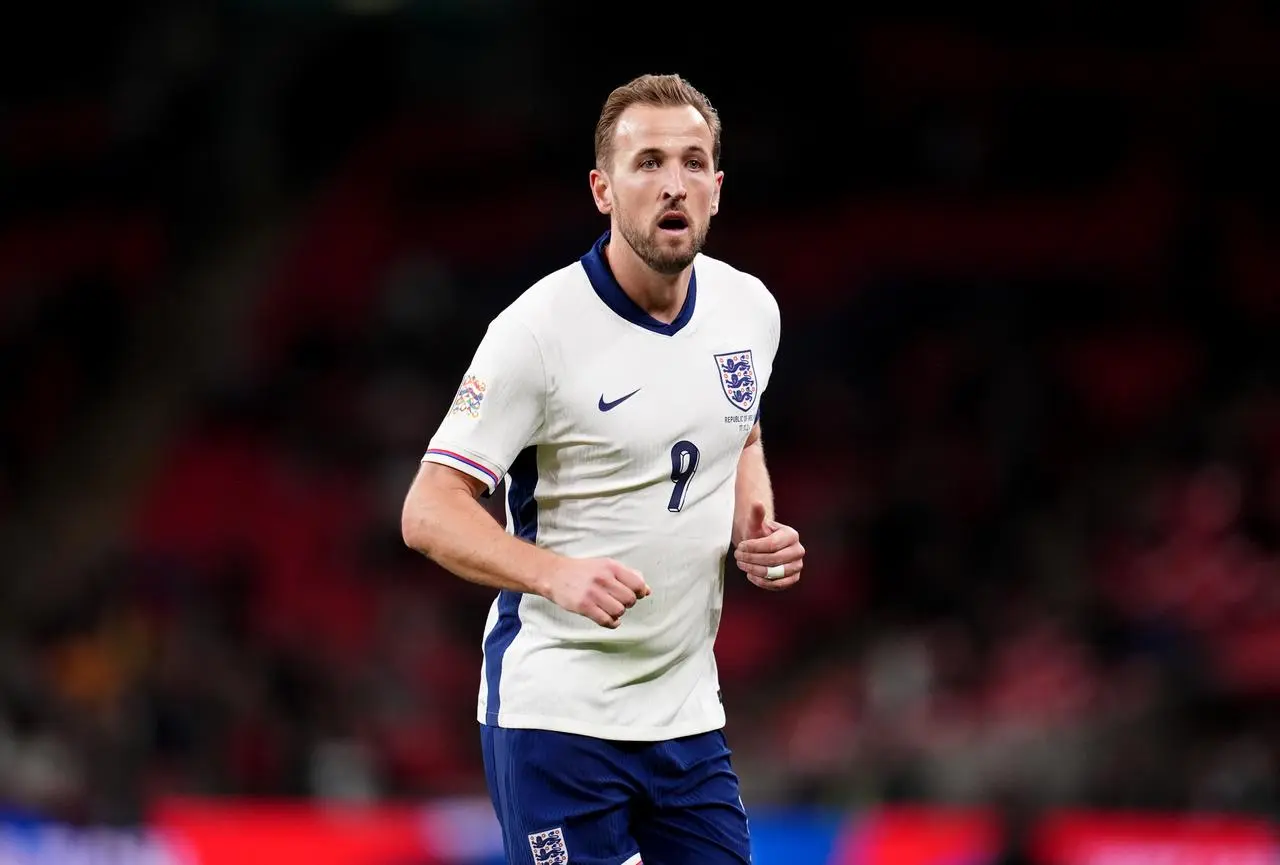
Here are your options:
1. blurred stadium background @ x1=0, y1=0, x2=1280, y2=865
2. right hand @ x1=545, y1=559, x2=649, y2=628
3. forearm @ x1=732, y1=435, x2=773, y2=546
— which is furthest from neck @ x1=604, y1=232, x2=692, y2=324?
blurred stadium background @ x1=0, y1=0, x2=1280, y2=865

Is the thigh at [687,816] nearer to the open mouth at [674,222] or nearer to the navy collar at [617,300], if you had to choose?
the navy collar at [617,300]

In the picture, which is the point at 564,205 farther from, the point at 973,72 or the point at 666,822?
the point at 666,822

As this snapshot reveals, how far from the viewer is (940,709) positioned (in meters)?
11.4

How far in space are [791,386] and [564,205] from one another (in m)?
3.21

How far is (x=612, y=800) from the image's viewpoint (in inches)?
150

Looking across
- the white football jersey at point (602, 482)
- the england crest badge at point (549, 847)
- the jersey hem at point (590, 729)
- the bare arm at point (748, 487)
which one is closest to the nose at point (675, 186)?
the white football jersey at point (602, 482)

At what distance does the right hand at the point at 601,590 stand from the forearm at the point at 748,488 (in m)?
0.69

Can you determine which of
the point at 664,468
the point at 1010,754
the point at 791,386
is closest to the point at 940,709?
the point at 1010,754

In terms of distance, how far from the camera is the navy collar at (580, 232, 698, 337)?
3.92m

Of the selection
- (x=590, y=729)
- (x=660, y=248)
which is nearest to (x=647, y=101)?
(x=660, y=248)

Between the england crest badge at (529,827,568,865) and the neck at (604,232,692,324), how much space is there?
112 cm

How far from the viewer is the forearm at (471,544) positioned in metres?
3.55

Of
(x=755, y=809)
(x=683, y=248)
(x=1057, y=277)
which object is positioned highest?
(x=1057, y=277)

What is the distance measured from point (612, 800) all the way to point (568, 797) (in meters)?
0.09
